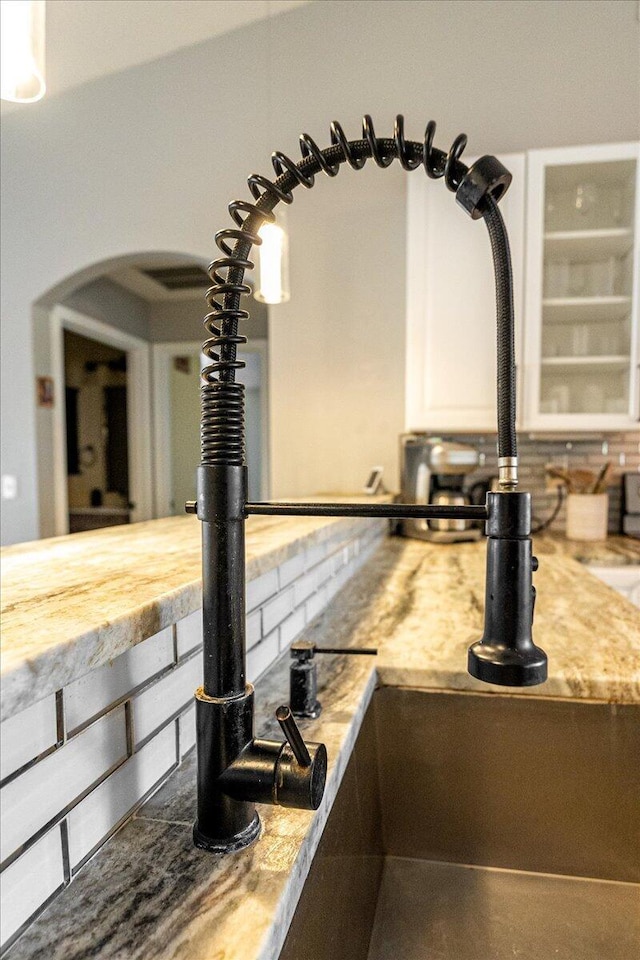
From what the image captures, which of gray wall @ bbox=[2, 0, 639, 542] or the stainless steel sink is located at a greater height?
gray wall @ bbox=[2, 0, 639, 542]

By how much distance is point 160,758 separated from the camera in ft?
1.72

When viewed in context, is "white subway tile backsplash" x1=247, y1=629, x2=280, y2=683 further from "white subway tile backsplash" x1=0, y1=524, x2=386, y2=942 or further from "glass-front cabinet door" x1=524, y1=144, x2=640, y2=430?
"glass-front cabinet door" x1=524, y1=144, x2=640, y2=430

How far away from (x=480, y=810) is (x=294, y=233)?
2.45 metres

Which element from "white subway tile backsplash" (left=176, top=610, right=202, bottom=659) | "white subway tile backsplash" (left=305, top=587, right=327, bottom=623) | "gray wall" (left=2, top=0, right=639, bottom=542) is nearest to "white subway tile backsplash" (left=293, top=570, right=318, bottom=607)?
"white subway tile backsplash" (left=305, top=587, right=327, bottom=623)

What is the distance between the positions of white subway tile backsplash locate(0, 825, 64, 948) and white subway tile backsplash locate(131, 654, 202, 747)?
11cm

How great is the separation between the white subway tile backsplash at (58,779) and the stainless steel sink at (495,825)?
29cm

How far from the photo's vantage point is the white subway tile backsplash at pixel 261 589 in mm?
754

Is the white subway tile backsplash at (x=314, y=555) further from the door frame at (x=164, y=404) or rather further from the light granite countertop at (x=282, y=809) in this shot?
the door frame at (x=164, y=404)

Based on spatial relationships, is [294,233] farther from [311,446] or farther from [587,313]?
[587,313]

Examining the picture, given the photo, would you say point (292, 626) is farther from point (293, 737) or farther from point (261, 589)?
point (293, 737)

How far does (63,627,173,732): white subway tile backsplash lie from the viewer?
407 mm

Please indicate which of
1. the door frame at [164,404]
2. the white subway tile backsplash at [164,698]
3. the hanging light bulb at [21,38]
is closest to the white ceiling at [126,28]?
the hanging light bulb at [21,38]

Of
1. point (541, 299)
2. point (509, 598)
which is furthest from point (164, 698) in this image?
point (541, 299)

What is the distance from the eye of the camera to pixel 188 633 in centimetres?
58
